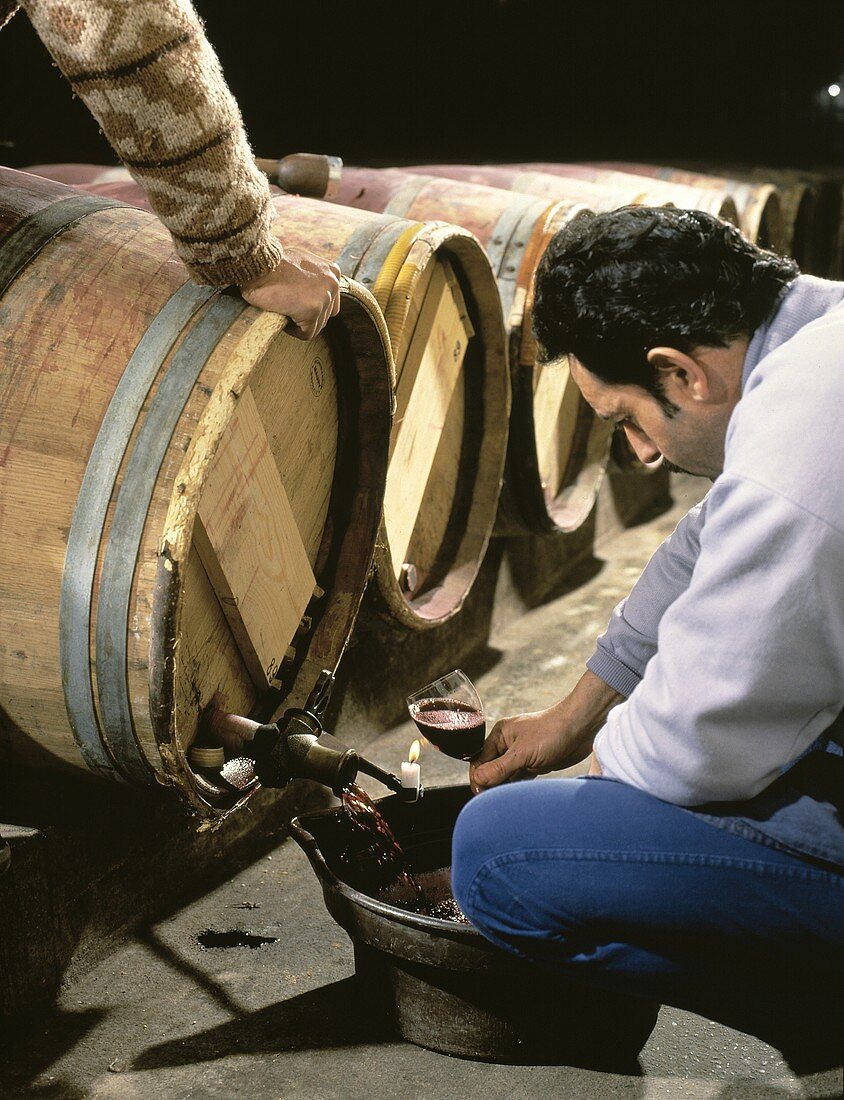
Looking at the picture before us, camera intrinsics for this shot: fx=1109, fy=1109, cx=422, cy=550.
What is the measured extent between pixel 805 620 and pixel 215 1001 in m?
1.43

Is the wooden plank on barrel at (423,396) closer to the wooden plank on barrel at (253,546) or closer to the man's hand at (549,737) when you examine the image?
the wooden plank on barrel at (253,546)

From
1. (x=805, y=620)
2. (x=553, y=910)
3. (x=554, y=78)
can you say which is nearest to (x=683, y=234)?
(x=805, y=620)

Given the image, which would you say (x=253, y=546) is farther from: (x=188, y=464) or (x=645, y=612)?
(x=645, y=612)

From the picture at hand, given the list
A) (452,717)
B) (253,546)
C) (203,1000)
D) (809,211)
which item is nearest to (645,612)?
(452,717)

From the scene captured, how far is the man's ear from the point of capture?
1788 mm

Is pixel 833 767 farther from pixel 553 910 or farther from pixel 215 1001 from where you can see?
pixel 215 1001

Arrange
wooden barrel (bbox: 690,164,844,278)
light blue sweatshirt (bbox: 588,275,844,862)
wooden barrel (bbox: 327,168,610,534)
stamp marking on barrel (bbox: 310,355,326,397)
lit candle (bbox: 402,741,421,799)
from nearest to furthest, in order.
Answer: light blue sweatshirt (bbox: 588,275,844,862), lit candle (bbox: 402,741,421,799), stamp marking on barrel (bbox: 310,355,326,397), wooden barrel (bbox: 327,168,610,534), wooden barrel (bbox: 690,164,844,278)

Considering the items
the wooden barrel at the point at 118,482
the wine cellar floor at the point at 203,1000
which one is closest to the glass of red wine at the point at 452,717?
the wooden barrel at the point at 118,482

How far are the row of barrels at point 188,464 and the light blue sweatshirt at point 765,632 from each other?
771 millimetres

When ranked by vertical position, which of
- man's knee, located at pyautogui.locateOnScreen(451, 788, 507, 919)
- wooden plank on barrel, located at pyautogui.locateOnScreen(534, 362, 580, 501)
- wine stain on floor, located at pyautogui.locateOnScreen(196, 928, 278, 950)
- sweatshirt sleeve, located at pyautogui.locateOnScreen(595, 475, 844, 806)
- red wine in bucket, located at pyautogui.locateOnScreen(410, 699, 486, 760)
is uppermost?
sweatshirt sleeve, located at pyautogui.locateOnScreen(595, 475, 844, 806)

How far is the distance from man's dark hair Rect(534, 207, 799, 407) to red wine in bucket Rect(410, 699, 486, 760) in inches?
29.1

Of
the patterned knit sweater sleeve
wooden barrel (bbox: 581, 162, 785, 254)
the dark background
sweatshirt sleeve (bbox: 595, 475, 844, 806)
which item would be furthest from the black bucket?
wooden barrel (bbox: 581, 162, 785, 254)

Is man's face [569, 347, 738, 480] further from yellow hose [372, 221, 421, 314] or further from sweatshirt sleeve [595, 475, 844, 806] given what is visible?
yellow hose [372, 221, 421, 314]

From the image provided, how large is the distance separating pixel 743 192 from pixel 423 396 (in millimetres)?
3619
